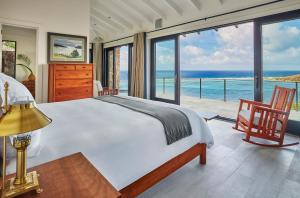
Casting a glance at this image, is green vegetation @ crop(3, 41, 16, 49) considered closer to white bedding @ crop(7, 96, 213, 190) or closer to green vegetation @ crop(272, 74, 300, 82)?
white bedding @ crop(7, 96, 213, 190)

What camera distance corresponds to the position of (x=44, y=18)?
4012 millimetres

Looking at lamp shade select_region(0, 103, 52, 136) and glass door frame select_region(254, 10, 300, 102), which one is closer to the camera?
lamp shade select_region(0, 103, 52, 136)

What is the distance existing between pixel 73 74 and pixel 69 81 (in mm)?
181

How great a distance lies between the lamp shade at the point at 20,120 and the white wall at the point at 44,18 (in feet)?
12.3

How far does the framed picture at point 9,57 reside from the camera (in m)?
5.50

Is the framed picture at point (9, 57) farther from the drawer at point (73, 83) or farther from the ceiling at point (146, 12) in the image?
the drawer at point (73, 83)

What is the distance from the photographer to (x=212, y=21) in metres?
4.05

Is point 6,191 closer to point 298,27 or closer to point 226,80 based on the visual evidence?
point 298,27

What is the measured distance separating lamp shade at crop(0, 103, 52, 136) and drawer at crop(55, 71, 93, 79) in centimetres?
349

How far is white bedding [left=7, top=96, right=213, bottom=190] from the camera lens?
1.19 metres

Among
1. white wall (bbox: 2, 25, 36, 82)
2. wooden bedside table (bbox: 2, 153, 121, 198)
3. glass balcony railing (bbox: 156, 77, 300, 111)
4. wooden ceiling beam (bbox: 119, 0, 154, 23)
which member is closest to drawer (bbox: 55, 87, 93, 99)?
glass balcony railing (bbox: 156, 77, 300, 111)

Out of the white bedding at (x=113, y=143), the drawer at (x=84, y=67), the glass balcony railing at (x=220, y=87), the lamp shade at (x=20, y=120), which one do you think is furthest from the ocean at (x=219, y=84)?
the lamp shade at (x=20, y=120)

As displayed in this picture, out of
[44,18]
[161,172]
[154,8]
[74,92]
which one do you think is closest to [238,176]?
[161,172]

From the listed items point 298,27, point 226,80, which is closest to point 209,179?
point 298,27
